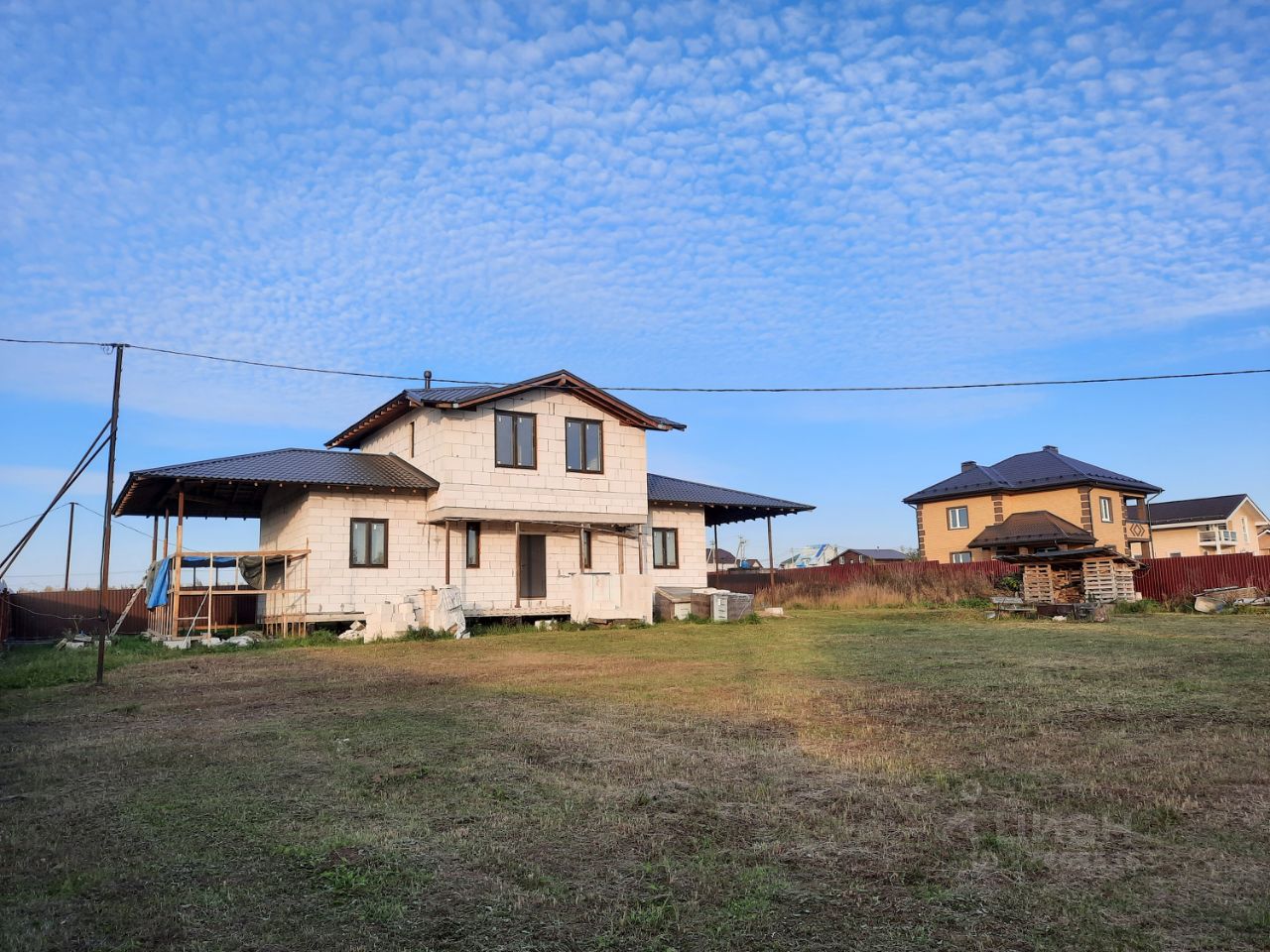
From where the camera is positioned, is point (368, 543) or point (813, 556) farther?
point (813, 556)

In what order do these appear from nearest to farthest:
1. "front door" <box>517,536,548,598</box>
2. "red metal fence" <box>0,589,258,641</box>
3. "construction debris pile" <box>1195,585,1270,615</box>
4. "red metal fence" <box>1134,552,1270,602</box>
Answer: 1. "front door" <box>517,536,548,598</box>
2. "construction debris pile" <box>1195,585,1270,615</box>
3. "red metal fence" <box>1134,552,1270,602</box>
4. "red metal fence" <box>0,589,258,641</box>

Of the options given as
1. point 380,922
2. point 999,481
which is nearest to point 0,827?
point 380,922

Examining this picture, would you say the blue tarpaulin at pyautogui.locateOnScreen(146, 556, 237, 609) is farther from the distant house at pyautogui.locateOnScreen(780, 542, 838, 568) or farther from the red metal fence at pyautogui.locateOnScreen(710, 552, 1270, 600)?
the distant house at pyautogui.locateOnScreen(780, 542, 838, 568)

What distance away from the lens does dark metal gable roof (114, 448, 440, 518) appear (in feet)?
63.8

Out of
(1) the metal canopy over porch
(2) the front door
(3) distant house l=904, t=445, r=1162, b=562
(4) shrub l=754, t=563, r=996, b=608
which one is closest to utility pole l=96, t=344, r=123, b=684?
(1) the metal canopy over porch

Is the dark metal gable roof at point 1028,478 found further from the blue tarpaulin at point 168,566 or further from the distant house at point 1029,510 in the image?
the blue tarpaulin at point 168,566

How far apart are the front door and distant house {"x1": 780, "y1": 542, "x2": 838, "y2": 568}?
5934 centimetres

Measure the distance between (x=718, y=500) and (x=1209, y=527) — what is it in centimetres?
4063

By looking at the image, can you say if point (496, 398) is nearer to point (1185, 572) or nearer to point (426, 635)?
point (426, 635)

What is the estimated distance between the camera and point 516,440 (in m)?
22.2

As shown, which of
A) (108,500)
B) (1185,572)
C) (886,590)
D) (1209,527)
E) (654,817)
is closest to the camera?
(654,817)

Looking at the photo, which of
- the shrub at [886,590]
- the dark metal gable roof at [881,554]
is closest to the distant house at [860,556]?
the dark metal gable roof at [881,554]

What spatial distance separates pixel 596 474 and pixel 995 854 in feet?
63.9

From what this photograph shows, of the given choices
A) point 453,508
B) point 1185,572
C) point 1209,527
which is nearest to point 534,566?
point 453,508
